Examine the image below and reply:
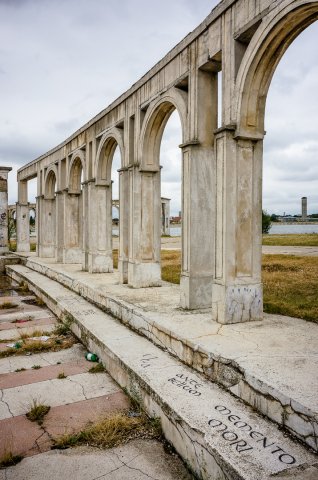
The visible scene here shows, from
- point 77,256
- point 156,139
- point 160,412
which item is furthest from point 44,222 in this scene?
point 160,412

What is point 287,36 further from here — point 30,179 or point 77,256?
point 30,179

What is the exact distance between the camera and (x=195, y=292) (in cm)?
584

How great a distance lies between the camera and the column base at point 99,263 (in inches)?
412

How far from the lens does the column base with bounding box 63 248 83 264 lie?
13.2 meters

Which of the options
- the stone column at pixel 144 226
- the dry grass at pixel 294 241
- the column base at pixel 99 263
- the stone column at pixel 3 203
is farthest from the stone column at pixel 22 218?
the dry grass at pixel 294 241

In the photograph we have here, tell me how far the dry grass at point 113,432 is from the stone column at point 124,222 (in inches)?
197

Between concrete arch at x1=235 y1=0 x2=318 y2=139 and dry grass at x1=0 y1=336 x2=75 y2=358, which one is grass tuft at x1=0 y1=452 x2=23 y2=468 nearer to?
dry grass at x1=0 y1=336 x2=75 y2=358

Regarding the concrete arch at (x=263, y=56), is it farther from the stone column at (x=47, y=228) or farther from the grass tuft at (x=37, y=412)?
the stone column at (x=47, y=228)

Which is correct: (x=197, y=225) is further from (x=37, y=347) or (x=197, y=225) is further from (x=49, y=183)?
(x=49, y=183)

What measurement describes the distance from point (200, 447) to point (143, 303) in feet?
11.9

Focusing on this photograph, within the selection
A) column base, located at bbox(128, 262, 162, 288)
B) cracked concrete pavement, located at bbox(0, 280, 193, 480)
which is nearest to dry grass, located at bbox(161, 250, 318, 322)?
column base, located at bbox(128, 262, 162, 288)

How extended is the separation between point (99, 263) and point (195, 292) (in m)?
5.19

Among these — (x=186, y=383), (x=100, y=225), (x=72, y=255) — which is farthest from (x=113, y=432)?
(x=72, y=255)

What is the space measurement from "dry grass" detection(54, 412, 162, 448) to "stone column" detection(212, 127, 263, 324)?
1.88 metres
